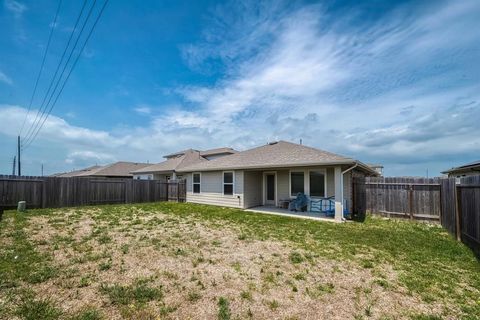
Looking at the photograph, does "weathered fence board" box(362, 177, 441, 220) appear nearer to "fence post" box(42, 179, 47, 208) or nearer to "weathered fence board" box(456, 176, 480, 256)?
"weathered fence board" box(456, 176, 480, 256)

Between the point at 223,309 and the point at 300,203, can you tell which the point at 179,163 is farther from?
the point at 223,309

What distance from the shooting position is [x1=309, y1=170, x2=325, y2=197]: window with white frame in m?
11.5

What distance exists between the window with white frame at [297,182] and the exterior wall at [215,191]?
9.11ft

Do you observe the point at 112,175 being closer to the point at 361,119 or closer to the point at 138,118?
the point at 138,118

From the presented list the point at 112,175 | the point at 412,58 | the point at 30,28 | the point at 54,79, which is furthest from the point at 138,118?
the point at 412,58

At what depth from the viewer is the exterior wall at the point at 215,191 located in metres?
13.6

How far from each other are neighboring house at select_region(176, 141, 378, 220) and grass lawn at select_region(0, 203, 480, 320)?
3.55 m

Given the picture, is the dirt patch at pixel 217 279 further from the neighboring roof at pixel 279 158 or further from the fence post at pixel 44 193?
the fence post at pixel 44 193

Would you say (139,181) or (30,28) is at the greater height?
(30,28)

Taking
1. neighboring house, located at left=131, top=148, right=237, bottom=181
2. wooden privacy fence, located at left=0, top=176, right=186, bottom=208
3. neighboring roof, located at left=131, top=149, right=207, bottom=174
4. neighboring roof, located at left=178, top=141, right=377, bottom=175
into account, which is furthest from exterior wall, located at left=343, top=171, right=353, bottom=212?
neighboring roof, located at left=131, top=149, right=207, bottom=174

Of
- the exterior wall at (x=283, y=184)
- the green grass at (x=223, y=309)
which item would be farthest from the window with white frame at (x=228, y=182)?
the green grass at (x=223, y=309)

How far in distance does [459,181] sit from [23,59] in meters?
17.0

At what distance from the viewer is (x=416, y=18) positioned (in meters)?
7.57

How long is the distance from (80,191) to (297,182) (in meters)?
13.1
